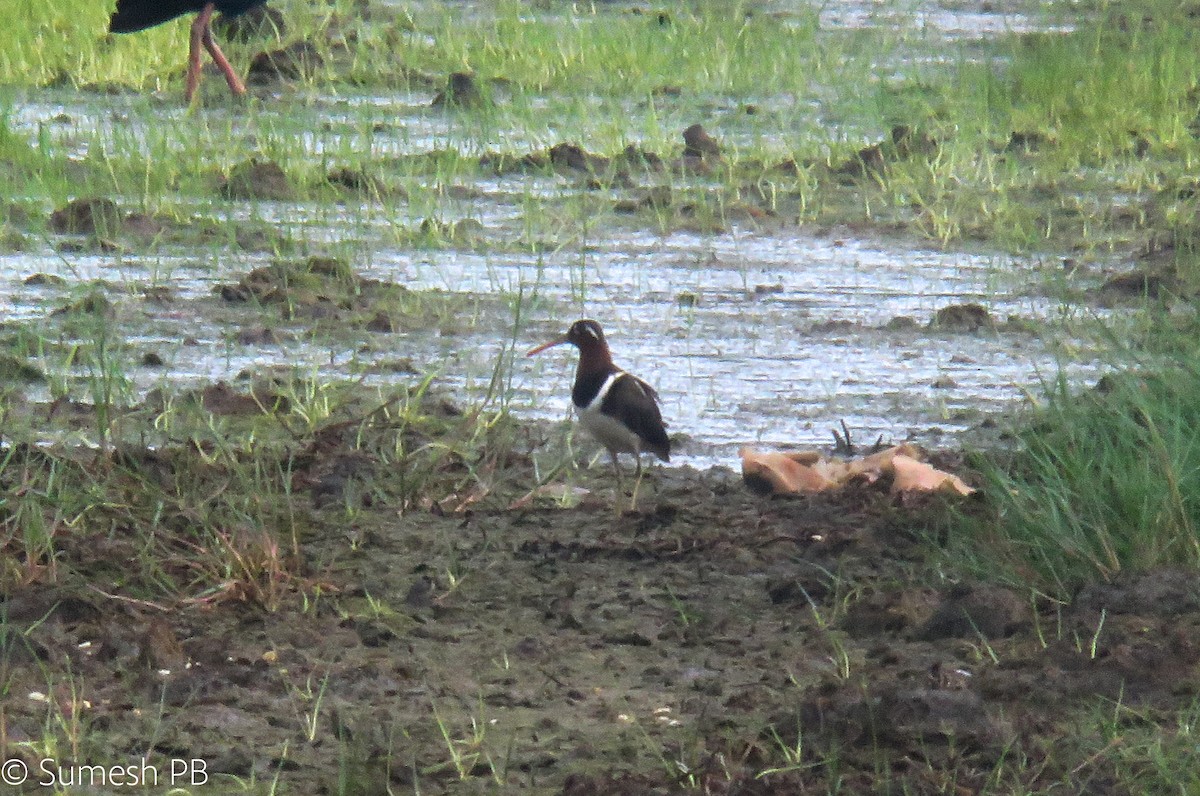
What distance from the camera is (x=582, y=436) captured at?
614 cm

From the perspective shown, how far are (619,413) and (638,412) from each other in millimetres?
47

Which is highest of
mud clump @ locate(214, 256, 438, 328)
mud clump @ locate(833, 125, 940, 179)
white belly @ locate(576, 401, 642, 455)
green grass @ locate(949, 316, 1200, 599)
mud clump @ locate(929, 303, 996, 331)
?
green grass @ locate(949, 316, 1200, 599)

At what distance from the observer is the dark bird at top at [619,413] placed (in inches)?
214

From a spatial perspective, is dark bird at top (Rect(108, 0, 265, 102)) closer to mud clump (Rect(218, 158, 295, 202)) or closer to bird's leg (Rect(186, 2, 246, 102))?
bird's leg (Rect(186, 2, 246, 102))

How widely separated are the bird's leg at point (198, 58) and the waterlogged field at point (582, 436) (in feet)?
0.35

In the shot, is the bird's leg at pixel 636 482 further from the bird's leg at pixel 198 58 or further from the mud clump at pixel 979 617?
the bird's leg at pixel 198 58

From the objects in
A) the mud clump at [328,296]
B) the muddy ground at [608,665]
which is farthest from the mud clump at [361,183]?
the muddy ground at [608,665]

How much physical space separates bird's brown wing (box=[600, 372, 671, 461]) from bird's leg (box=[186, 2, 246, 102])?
Result: 266 inches

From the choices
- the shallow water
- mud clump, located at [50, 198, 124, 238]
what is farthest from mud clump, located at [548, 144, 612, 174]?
mud clump, located at [50, 198, 124, 238]

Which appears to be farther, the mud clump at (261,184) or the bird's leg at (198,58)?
the bird's leg at (198,58)

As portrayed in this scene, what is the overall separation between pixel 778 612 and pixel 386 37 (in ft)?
30.8

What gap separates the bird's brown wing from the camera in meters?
5.43

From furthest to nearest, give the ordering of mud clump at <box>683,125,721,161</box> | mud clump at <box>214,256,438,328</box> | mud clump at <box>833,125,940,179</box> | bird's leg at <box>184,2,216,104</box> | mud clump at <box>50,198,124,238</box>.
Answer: bird's leg at <box>184,2,216,104</box> → mud clump at <box>683,125,721,161</box> → mud clump at <box>833,125,940,179</box> → mud clump at <box>50,198,124,238</box> → mud clump at <box>214,256,438,328</box>

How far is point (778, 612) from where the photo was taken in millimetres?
4594
